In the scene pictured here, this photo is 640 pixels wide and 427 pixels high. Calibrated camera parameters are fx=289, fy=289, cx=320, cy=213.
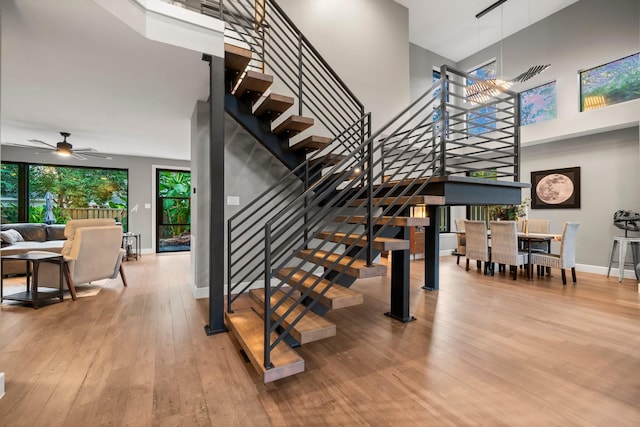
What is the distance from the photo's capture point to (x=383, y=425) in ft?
4.86

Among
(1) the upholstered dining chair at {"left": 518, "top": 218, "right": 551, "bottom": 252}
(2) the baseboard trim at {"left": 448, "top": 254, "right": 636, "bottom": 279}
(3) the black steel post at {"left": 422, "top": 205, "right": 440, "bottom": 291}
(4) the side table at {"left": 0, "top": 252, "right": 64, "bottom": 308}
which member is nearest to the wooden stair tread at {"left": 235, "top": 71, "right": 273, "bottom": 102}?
(3) the black steel post at {"left": 422, "top": 205, "right": 440, "bottom": 291}

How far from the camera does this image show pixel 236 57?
110 inches

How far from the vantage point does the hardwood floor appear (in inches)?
61.8

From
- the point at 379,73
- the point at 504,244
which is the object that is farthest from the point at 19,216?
the point at 504,244

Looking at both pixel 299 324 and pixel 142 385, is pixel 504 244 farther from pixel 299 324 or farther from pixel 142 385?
pixel 142 385

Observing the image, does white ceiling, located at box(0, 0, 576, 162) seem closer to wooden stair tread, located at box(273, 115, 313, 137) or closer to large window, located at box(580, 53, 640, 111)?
wooden stair tread, located at box(273, 115, 313, 137)

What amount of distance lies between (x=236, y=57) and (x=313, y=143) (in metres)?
1.14

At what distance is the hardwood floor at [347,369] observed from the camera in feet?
5.15

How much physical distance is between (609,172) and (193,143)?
23.5 feet

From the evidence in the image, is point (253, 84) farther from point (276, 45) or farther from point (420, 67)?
point (420, 67)

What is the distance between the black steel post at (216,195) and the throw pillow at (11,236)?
5.13 metres

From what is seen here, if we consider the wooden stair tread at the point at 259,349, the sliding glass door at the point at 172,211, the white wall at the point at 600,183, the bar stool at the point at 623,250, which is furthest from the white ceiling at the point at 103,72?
the bar stool at the point at 623,250

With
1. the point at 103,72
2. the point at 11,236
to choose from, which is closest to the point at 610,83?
the point at 103,72

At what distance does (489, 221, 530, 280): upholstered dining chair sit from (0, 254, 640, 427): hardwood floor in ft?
4.35
